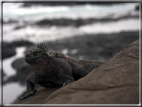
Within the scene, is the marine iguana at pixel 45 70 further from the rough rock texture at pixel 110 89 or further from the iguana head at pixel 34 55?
the rough rock texture at pixel 110 89

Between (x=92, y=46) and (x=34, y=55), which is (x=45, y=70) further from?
(x=92, y=46)

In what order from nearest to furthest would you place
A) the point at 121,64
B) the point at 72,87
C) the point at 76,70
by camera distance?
the point at 72,87 → the point at 121,64 → the point at 76,70

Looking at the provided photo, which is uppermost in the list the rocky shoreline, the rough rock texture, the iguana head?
the rocky shoreline

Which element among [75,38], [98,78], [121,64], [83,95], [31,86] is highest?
[75,38]

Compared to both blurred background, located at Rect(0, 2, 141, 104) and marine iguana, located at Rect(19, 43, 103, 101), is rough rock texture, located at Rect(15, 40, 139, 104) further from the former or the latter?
blurred background, located at Rect(0, 2, 141, 104)

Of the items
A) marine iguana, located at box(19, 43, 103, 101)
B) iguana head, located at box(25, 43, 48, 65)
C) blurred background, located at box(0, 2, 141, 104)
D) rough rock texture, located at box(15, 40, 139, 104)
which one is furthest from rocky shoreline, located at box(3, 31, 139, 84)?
rough rock texture, located at box(15, 40, 139, 104)

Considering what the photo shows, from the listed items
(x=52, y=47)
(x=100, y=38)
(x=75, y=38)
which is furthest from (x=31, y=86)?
(x=100, y=38)

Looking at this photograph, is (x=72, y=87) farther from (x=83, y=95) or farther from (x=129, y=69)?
(x=129, y=69)

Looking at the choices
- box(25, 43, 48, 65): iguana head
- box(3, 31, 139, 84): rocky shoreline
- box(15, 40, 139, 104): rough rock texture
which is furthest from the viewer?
box(3, 31, 139, 84): rocky shoreline
